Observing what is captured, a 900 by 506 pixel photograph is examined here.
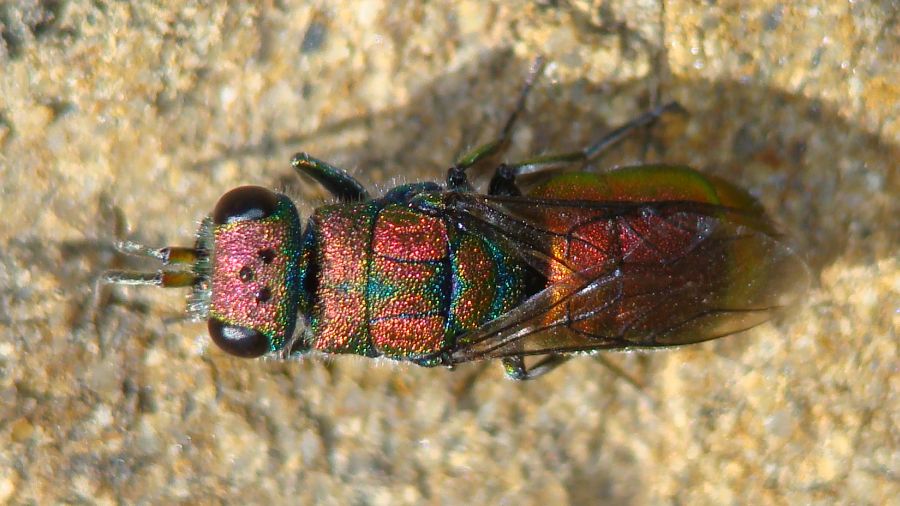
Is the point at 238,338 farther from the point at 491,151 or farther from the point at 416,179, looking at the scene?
the point at 491,151

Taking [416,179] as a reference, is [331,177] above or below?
below

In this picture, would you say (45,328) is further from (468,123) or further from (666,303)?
(666,303)

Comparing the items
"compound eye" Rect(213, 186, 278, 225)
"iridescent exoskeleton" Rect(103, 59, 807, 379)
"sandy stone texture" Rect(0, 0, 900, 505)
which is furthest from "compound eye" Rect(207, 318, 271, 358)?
"sandy stone texture" Rect(0, 0, 900, 505)

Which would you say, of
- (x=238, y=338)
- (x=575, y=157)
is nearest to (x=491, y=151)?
(x=575, y=157)

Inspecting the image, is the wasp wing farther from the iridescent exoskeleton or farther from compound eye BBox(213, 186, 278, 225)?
compound eye BBox(213, 186, 278, 225)

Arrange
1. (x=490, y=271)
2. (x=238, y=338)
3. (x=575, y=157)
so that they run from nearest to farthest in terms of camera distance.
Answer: (x=238, y=338) → (x=490, y=271) → (x=575, y=157)

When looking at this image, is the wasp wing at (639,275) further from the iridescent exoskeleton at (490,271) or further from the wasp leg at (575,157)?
the wasp leg at (575,157)

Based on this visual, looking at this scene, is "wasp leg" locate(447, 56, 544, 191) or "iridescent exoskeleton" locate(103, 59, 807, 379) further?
"wasp leg" locate(447, 56, 544, 191)
